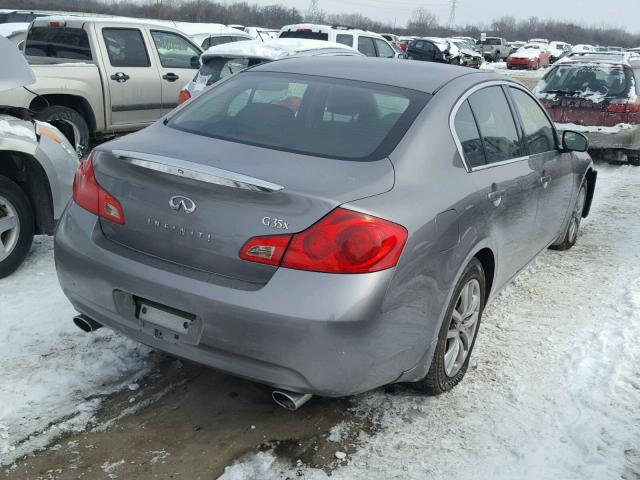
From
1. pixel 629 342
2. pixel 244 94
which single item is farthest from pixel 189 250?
pixel 629 342

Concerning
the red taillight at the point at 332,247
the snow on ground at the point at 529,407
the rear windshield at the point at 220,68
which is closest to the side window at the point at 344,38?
the rear windshield at the point at 220,68

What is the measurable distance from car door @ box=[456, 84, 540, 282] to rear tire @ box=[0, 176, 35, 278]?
308 cm

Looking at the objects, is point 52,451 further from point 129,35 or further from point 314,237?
point 129,35

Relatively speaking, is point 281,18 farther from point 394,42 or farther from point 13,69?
point 13,69

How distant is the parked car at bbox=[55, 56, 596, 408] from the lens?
2.67 meters

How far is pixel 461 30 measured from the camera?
117 meters

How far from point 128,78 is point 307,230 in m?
7.34

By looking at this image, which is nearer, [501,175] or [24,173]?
[501,175]

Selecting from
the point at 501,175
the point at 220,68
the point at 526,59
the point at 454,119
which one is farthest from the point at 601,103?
the point at 526,59

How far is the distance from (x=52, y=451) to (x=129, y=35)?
25.5 ft

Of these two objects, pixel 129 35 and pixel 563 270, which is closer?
pixel 563 270

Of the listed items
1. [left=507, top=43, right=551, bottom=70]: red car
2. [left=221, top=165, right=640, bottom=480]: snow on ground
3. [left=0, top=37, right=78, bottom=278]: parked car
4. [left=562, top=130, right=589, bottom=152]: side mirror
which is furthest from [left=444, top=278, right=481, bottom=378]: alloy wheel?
[left=507, top=43, right=551, bottom=70]: red car

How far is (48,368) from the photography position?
354 centimetres

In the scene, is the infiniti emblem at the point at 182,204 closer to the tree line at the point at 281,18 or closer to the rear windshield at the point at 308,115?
the rear windshield at the point at 308,115
